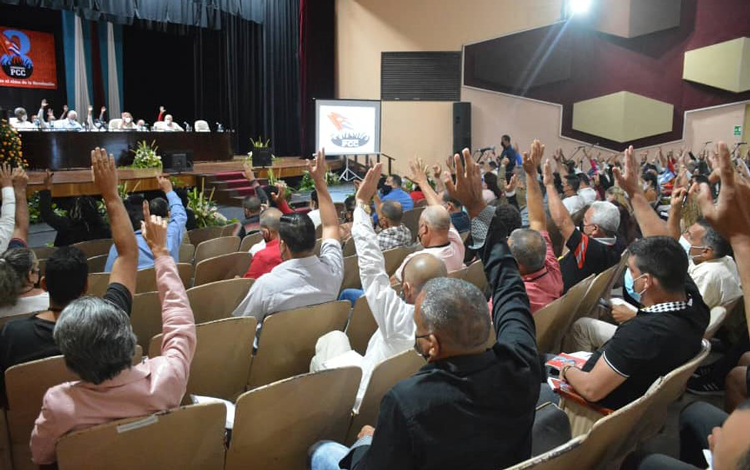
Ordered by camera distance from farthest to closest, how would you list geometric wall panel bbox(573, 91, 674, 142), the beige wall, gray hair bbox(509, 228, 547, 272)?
the beige wall → geometric wall panel bbox(573, 91, 674, 142) → gray hair bbox(509, 228, 547, 272)

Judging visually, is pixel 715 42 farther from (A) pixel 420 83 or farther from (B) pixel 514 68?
(A) pixel 420 83

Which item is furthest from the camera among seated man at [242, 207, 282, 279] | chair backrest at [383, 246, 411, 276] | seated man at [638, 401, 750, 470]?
chair backrest at [383, 246, 411, 276]

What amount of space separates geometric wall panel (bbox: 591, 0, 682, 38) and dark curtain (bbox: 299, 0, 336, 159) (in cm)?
603

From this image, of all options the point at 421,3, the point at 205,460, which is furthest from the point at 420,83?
the point at 205,460

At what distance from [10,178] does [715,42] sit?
12525 millimetres

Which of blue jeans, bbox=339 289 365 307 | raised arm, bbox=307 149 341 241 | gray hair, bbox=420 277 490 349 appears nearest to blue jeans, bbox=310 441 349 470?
gray hair, bbox=420 277 490 349

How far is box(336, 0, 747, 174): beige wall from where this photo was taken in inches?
508

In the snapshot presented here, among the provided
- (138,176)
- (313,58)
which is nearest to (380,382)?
(138,176)

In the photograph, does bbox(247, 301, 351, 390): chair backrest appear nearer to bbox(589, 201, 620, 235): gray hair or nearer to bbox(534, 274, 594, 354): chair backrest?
bbox(534, 274, 594, 354): chair backrest

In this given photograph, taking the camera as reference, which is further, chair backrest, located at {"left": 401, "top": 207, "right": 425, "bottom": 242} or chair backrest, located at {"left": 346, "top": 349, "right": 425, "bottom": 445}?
chair backrest, located at {"left": 401, "top": 207, "right": 425, "bottom": 242}

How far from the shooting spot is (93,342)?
1.49 m

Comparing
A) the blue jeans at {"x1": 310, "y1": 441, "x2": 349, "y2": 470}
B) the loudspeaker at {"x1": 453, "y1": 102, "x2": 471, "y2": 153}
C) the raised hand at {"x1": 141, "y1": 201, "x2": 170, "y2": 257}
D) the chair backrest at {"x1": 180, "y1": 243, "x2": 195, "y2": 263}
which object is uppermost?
the loudspeaker at {"x1": 453, "y1": 102, "x2": 471, "y2": 153}

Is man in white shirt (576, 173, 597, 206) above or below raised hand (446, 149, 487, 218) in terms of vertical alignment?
below

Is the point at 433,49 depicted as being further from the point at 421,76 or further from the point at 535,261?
the point at 535,261
